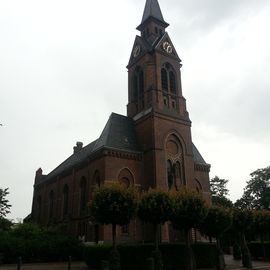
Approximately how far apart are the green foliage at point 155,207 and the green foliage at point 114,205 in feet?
5.03

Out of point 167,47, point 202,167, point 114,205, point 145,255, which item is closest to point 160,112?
point 202,167

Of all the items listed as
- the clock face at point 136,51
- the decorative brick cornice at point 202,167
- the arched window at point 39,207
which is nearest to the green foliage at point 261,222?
the decorative brick cornice at point 202,167

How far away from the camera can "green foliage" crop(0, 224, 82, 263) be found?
33.2 m

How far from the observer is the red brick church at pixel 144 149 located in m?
40.2

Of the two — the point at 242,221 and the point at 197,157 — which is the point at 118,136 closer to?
the point at 197,157

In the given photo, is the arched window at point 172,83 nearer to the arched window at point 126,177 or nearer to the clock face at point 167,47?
the clock face at point 167,47

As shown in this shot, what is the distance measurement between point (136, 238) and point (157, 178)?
7232 millimetres

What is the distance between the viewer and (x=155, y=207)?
26.9 m

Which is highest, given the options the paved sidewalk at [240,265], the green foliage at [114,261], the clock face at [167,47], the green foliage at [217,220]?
the clock face at [167,47]

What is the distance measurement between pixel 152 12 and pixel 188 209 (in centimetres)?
3679

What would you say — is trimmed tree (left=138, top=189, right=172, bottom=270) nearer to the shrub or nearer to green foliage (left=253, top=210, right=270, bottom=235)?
green foliage (left=253, top=210, right=270, bottom=235)

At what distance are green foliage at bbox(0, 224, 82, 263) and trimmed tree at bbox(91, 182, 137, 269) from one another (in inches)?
481

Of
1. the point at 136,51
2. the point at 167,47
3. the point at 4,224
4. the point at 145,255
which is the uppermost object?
the point at 136,51

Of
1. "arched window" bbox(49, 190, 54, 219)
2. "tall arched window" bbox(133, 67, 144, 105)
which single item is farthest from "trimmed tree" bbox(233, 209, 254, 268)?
"arched window" bbox(49, 190, 54, 219)
